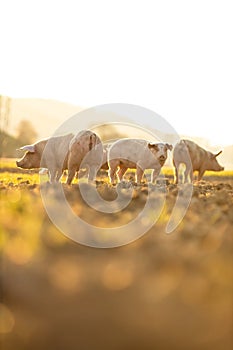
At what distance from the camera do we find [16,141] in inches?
2694

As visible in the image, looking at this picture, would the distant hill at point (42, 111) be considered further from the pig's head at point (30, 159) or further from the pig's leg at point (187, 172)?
the pig's head at point (30, 159)

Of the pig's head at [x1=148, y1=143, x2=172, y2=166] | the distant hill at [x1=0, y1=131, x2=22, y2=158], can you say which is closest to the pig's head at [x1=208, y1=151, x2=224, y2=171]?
the pig's head at [x1=148, y1=143, x2=172, y2=166]

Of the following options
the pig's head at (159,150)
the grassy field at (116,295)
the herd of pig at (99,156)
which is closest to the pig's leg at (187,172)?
the herd of pig at (99,156)

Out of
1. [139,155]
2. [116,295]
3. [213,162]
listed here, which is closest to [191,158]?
[213,162]

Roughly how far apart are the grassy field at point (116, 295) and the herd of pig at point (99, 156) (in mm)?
9222

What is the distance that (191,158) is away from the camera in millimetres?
18281

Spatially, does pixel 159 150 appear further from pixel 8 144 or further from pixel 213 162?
pixel 8 144

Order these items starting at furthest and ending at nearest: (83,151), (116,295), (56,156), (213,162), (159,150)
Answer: (213,162) < (159,150) < (56,156) < (83,151) < (116,295)

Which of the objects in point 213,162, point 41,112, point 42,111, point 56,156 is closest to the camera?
point 56,156

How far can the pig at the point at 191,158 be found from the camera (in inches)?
687

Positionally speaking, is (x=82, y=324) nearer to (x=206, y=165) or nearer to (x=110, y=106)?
(x=110, y=106)

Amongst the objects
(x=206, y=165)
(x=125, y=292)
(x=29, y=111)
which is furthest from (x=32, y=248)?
(x=29, y=111)

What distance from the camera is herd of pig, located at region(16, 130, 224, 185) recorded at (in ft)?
43.5

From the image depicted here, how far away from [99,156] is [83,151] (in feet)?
2.12
